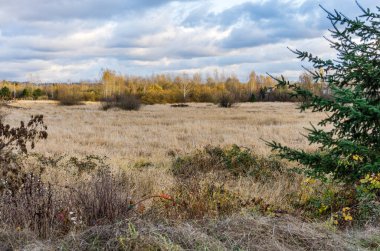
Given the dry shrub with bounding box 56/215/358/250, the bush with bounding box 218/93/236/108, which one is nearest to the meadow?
the dry shrub with bounding box 56/215/358/250

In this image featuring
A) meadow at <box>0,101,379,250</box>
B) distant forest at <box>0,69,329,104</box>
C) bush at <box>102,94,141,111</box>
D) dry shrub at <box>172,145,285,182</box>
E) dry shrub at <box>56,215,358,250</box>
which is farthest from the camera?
distant forest at <box>0,69,329,104</box>

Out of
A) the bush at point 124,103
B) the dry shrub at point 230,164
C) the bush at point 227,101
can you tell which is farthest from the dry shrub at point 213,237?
the bush at point 227,101

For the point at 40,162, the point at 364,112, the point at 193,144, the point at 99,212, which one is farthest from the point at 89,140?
the point at 364,112

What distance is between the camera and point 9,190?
6.01m

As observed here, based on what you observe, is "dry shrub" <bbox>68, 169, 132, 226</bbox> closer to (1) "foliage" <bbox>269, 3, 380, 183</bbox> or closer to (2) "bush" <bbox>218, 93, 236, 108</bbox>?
(1) "foliage" <bbox>269, 3, 380, 183</bbox>

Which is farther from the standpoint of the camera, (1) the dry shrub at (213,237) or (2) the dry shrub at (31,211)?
(2) the dry shrub at (31,211)

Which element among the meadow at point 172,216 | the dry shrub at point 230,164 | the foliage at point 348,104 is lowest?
the dry shrub at point 230,164

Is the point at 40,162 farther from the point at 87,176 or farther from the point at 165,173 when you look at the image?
the point at 165,173

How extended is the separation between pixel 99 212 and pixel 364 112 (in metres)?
2.88

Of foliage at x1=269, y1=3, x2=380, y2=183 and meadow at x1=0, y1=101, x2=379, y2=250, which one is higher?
foliage at x1=269, y1=3, x2=380, y2=183

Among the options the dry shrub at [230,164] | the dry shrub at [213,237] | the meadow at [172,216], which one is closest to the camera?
the dry shrub at [213,237]

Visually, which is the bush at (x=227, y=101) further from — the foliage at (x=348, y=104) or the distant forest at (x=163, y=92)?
the foliage at (x=348, y=104)

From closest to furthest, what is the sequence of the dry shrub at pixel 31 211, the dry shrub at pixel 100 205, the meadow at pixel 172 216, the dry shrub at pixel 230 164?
the meadow at pixel 172 216, the dry shrub at pixel 31 211, the dry shrub at pixel 100 205, the dry shrub at pixel 230 164

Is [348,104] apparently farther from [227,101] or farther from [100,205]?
[227,101]
